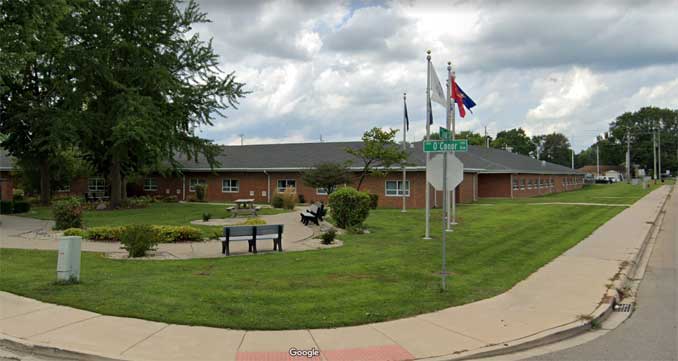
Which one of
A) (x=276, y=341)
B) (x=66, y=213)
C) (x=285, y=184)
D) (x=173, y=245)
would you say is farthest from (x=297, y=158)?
(x=276, y=341)

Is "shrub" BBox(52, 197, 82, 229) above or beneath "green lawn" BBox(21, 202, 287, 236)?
above

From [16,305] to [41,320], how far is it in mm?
1089

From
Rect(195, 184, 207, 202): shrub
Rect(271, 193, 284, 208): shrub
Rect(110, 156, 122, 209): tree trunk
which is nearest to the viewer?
Rect(110, 156, 122, 209): tree trunk

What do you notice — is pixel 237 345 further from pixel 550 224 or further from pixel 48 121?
pixel 48 121

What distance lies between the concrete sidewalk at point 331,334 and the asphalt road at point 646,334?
1.47 ft

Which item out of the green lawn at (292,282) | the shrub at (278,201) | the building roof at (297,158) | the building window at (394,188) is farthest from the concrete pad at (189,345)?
the building window at (394,188)

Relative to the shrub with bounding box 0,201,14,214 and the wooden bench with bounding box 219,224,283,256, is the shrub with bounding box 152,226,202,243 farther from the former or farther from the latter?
the shrub with bounding box 0,201,14,214

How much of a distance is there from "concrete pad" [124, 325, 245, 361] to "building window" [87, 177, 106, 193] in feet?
137

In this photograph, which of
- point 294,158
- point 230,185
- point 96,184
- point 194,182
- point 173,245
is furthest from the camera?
point 96,184

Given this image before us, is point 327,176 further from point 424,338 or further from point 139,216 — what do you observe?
point 424,338

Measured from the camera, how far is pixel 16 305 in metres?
7.85

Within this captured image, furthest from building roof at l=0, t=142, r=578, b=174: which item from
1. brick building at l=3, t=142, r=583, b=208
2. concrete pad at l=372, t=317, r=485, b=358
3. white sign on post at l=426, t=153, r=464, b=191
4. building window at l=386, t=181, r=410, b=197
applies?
concrete pad at l=372, t=317, r=485, b=358

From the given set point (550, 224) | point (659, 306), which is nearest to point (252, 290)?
point (659, 306)

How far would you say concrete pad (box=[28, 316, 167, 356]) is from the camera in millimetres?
6086
